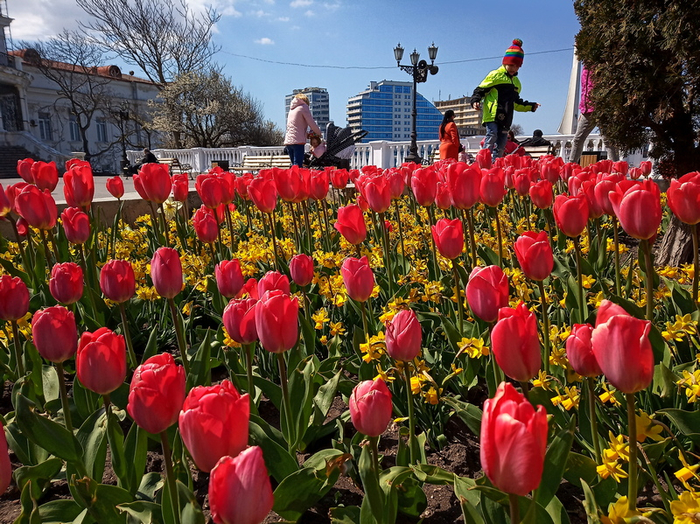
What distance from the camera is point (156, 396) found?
2.78 feet

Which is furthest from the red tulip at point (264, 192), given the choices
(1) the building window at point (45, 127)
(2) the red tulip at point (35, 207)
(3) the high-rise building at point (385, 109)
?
(3) the high-rise building at point (385, 109)

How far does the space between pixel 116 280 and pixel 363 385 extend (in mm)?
1040

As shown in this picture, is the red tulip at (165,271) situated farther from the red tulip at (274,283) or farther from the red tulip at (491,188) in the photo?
the red tulip at (491,188)

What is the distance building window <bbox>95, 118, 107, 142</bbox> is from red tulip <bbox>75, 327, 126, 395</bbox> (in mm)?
50649

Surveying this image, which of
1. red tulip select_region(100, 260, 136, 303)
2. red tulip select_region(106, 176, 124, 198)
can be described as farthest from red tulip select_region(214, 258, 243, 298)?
red tulip select_region(106, 176, 124, 198)

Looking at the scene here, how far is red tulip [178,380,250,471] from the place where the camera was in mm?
701

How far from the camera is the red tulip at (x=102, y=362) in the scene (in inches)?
41.4

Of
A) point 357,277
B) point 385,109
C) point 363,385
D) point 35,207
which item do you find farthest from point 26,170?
point 385,109

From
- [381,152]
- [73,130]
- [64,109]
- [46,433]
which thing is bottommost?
[46,433]

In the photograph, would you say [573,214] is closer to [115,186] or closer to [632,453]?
[632,453]

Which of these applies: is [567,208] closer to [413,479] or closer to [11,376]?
[413,479]

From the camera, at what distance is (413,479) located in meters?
1.29

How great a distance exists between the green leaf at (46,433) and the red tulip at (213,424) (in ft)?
2.37

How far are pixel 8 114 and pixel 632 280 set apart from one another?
4692 centimetres
